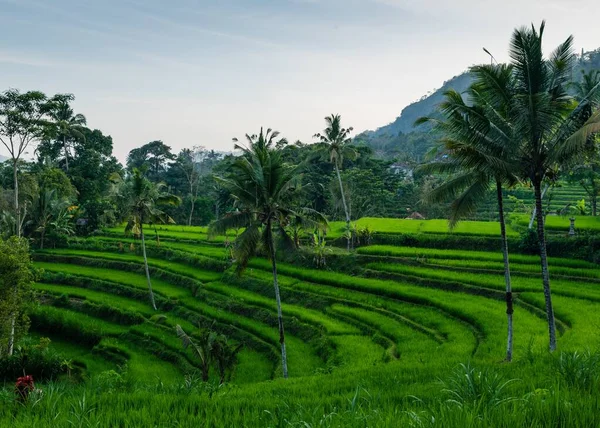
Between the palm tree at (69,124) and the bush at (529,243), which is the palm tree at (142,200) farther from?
the palm tree at (69,124)

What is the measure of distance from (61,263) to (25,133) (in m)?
15.9

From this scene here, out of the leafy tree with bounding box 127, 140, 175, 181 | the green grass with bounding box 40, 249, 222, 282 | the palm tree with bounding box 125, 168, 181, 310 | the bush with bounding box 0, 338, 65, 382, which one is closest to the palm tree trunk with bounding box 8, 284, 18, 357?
the bush with bounding box 0, 338, 65, 382

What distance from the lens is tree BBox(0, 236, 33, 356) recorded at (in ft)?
56.3

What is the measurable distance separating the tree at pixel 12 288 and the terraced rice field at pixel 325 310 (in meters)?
1.98

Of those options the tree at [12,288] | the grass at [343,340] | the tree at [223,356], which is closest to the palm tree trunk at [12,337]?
the tree at [12,288]

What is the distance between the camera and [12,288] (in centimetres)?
1752

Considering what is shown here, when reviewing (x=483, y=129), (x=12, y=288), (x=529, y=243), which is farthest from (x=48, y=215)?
(x=483, y=129)

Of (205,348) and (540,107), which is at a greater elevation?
(540,107)

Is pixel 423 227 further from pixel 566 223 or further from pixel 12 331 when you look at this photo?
pixel 12 331

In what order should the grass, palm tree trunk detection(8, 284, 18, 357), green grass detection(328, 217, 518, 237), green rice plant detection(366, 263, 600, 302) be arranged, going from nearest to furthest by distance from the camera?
the grass
palm tree trunk detection(8, 284, 18, 357)
green rice plant detection(366, 263, 600, 302)
green grass detection(328, 217, 518, 237)

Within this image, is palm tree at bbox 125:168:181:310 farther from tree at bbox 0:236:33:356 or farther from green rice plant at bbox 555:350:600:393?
green rice plant at bbox 555:350:600:393

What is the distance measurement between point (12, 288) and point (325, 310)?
12.9m

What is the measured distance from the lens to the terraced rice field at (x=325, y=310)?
54.1ft

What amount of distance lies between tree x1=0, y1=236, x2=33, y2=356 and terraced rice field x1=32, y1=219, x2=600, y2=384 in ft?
6.49
